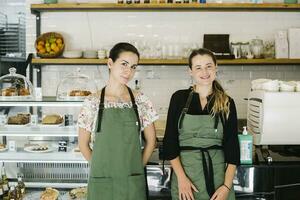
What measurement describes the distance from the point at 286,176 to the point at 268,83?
0.64 m

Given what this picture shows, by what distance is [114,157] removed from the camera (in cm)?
228

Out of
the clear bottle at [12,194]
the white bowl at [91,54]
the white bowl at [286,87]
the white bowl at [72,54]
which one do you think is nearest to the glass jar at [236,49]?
the white bowl at [91,54]

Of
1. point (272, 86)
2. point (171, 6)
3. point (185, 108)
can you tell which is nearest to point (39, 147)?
point (185, 108)

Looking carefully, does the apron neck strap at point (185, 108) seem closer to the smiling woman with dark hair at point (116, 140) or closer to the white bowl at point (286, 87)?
the smiling woman with dark hair at point (116, 140)

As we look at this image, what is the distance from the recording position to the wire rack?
516 centimetres

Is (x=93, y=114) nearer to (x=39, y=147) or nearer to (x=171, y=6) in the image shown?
(x=39, y=147)

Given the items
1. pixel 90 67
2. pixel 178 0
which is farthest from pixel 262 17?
pixel 90 67

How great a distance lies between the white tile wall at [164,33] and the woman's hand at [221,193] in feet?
9.14

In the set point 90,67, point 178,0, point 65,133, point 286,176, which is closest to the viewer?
point 286,176

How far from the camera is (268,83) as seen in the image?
2.81 m

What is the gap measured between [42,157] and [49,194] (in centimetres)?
27

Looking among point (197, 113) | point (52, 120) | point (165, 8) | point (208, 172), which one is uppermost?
point (165, 8)

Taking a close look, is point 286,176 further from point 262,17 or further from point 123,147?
point 262,17

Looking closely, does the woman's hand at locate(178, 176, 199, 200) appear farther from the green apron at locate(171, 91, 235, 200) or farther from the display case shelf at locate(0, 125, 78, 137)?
the display case shelf at locate(0, 125, 78, 137)
